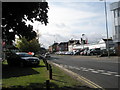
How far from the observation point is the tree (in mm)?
8445

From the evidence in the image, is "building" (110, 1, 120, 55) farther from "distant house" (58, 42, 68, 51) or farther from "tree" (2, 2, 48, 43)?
"distant house" (58, 42, 68, 51)

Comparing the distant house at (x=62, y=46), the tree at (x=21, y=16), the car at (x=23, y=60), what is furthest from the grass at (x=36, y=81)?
the distant house at (x=62, y=46)

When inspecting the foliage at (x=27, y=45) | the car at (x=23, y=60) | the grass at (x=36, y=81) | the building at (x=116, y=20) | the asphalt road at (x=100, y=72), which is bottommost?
the asphalt road at (x=100, y=72)

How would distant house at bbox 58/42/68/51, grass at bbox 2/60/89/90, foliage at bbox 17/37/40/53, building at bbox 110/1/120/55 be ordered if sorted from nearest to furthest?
grass at bbox 2/60/89/90 → foliage at bbox 17/37/40/53 → building at bbox 110/1/120/55 → distant house at bbox 58/42/68/51

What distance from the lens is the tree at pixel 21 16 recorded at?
8.45m

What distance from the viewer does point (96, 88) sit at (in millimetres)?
8945

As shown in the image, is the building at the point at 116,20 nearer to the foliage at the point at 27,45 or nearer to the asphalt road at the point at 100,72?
the foliage at the point at 27,45

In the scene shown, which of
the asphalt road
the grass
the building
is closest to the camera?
the grass

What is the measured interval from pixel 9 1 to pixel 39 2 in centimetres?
122

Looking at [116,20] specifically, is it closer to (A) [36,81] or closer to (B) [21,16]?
(A) [36,81]

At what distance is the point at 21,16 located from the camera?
886 centimetres

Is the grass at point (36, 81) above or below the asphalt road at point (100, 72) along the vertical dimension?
above

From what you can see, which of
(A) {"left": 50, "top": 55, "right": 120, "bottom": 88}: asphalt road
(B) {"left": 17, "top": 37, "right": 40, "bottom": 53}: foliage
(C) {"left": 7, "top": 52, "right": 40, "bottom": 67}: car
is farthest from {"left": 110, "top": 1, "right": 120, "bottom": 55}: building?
(C) {"left": 7, "top": 52, "right": 40, "bottom": 67}: car

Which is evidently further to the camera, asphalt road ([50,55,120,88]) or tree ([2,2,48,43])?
asphalt road ([50,55,120,88])
